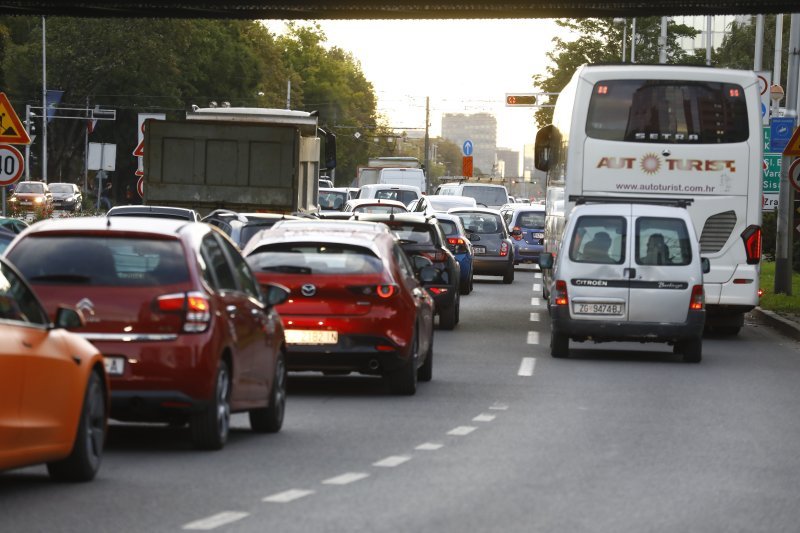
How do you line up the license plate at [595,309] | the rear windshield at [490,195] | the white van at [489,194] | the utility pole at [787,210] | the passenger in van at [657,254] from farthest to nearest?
the rear windshield at [490,195] → the white van at [489,194] → the utility pole at [787,210] → the passenger in van at [657,254] → the license plate at [595,309]

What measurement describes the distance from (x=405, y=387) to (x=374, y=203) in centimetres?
1864

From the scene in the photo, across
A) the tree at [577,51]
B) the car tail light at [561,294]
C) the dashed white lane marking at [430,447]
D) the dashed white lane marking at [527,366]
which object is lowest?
the dashed white lane marking at [527,366]

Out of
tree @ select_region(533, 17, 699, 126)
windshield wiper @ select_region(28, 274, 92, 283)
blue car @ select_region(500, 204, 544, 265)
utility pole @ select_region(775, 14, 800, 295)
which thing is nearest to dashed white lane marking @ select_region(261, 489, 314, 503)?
windshield wiper @ select_region(28, 274, 92, 283)

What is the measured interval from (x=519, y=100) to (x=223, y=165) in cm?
5918

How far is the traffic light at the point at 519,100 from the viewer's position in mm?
90312

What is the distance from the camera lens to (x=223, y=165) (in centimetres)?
3219

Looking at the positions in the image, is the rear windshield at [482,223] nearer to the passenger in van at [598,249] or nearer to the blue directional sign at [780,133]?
the blue directional sign at [780,133]

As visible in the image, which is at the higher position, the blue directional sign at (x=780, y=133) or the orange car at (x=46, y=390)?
the blue directional sign at (x=780, y=133)

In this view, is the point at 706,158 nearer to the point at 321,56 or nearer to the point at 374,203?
the point at 374,203

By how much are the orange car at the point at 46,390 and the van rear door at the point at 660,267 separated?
480 inches

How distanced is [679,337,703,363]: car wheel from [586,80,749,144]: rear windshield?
4.83 meters

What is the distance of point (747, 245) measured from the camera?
1038 inches

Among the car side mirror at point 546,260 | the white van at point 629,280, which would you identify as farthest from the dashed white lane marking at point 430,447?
the car side mirror at point 546,260

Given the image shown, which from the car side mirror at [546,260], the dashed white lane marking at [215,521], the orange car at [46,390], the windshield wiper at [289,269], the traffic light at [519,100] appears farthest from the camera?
the traffic light at [519,100]
